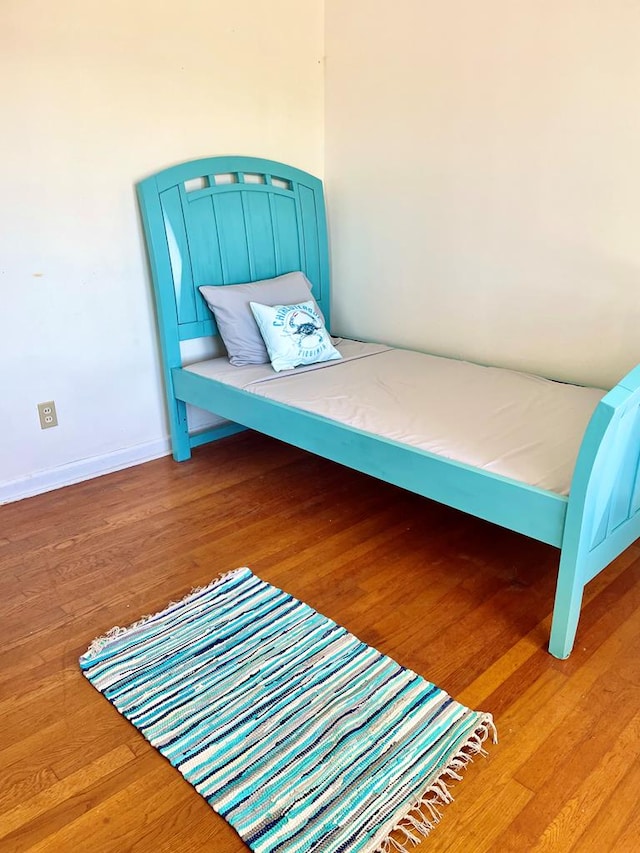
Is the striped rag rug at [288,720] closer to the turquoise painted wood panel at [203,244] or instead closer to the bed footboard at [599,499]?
the bed footboard at [599,499]

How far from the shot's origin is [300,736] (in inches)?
56.4

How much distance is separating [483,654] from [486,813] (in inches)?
18.0

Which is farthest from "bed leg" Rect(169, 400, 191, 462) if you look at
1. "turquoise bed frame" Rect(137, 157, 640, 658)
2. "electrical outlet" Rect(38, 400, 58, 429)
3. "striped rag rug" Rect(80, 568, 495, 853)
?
"striped rag rug" Rect(80, 568, 495, 853)

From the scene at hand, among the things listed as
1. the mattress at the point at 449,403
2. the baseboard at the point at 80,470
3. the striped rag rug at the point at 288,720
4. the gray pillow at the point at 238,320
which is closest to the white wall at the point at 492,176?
the mattress at the point at 449,403

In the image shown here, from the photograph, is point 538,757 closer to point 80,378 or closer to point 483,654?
point 483,654

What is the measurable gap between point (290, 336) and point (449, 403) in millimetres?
787

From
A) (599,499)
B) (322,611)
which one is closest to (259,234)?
(322,611)

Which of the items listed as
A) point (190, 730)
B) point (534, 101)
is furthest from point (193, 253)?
point (190, 730)

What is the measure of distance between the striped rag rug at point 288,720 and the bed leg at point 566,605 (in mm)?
317

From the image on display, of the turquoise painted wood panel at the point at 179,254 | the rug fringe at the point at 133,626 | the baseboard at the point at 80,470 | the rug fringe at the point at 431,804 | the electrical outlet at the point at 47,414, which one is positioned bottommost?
the rug fringe at the point at 431,804

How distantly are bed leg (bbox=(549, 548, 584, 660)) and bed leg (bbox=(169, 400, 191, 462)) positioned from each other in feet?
5.78

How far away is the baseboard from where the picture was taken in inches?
98.0

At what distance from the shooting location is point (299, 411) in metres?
2.21

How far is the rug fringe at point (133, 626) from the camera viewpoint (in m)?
1.69
